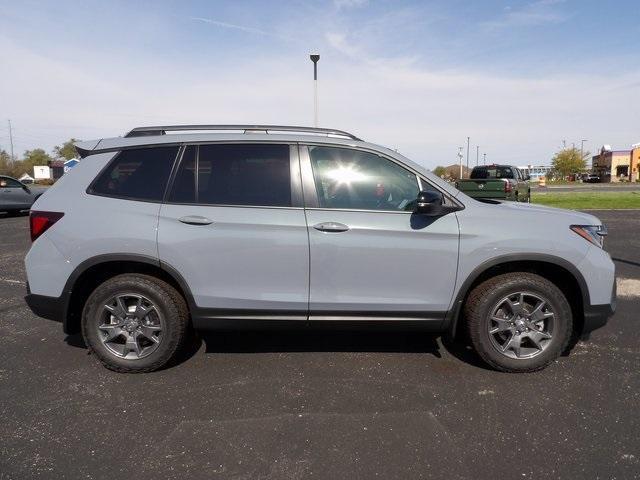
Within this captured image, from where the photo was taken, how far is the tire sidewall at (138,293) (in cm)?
336

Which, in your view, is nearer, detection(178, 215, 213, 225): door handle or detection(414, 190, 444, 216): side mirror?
detection(414, 190, 444, 216): side mirror

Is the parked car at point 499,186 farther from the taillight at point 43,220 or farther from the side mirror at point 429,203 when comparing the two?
the taillight at point 43,220

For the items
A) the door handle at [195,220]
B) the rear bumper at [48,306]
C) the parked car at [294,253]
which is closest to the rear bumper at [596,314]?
the parked car at [294,253]

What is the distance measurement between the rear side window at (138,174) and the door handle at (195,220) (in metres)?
0.30

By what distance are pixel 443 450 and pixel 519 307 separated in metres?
1.37

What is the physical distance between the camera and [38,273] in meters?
3.42

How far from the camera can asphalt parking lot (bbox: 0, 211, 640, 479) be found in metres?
2.41

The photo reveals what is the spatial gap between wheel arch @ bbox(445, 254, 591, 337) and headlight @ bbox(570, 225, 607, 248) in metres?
0.28

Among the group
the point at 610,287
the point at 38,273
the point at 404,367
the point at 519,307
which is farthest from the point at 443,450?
the point at 38,273

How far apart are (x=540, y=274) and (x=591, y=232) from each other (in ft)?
1.65

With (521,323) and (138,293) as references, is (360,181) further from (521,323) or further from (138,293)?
(138,293)

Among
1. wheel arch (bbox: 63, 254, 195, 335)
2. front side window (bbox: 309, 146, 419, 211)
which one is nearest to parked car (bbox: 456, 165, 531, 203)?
front side window (bbox: 309, 146, 419, 211)

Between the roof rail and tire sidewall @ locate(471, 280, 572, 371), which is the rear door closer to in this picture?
the roof rail

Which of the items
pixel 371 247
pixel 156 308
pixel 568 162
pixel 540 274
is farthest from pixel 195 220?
pixel 568 162
